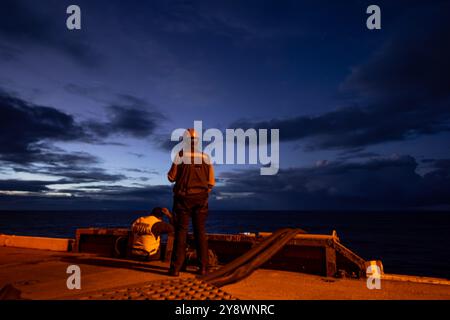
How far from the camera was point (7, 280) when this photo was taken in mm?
4773

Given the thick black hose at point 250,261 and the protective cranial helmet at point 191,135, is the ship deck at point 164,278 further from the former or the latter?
the protective cranial helmet at point 191,135

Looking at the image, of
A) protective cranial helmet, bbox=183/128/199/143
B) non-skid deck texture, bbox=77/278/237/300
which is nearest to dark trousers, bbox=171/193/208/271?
protective cranial helmet, bbox=183/128/199/143

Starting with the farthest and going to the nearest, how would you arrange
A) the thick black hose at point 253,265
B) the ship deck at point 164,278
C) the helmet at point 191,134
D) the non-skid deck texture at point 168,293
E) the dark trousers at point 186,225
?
the helmet at point 191,134 < the dark trousers at point 186,225 < the thick black hose at point 253,265 < the ship deck at point 164,278 < the non-skid deck texture at point 168,293

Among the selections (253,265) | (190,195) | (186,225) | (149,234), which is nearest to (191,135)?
(190,195)

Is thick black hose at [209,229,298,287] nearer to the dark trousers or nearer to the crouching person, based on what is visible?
the dark trousers

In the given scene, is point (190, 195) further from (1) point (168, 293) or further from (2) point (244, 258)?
(1) point (168, 293)

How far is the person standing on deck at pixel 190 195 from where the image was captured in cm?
484

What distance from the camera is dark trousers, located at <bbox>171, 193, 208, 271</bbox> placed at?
4797 mm

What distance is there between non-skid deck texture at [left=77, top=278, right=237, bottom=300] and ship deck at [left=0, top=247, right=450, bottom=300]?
0.37 metres

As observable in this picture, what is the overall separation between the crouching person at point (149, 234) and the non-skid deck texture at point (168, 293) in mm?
3261

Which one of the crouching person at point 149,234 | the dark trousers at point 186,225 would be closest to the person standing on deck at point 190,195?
the dark trousers at point 186,225
